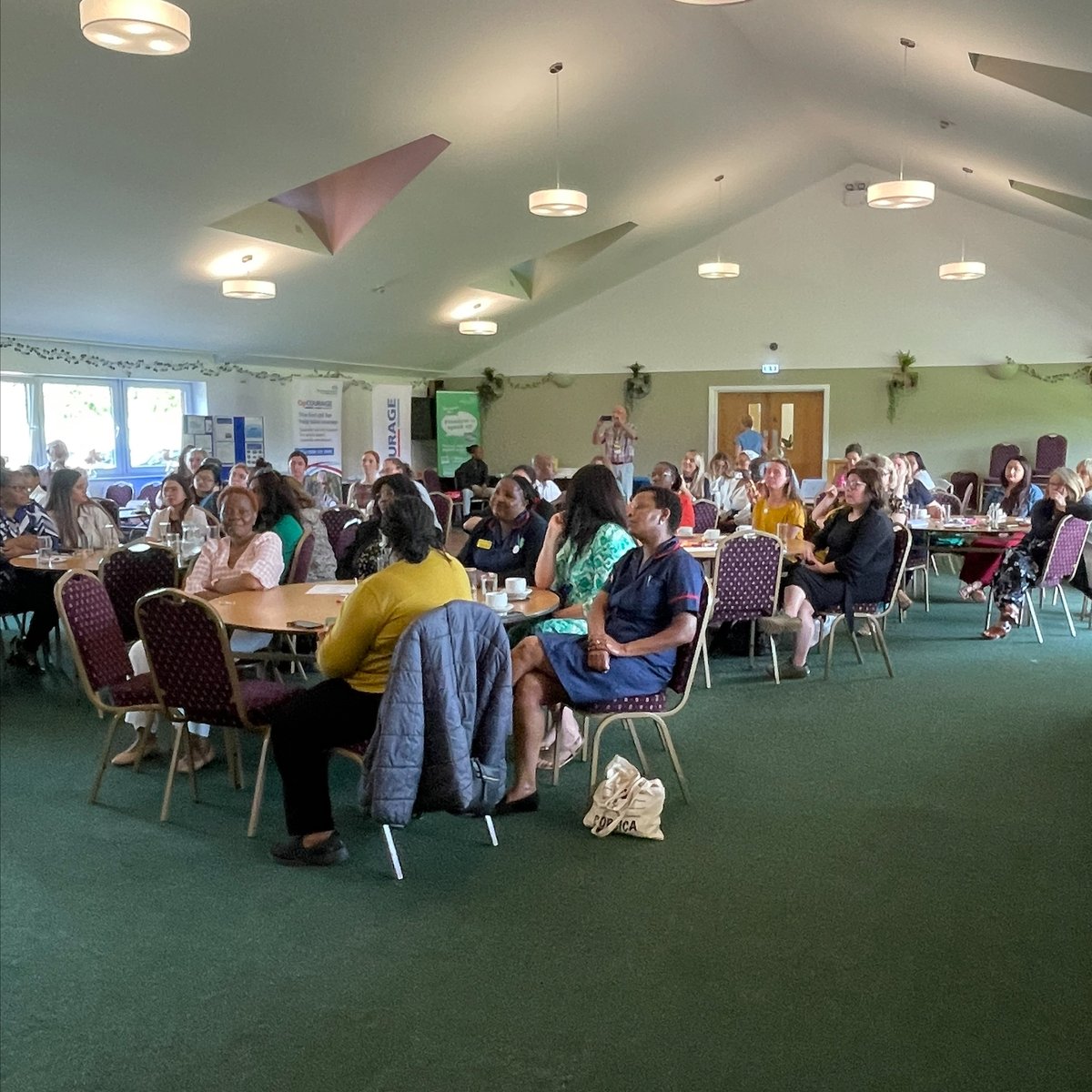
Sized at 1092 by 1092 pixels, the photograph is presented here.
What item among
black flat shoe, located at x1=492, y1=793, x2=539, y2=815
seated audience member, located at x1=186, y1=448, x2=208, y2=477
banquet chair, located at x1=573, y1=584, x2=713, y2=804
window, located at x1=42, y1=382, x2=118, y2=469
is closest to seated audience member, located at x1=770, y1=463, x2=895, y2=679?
banquet chair, located at x1=573, y1=584, x2=713, y2=804

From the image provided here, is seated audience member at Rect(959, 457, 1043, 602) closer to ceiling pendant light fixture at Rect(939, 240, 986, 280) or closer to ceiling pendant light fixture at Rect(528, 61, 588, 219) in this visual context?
ceiling pendant light fixture at Rect(939, 240, 986, 280)

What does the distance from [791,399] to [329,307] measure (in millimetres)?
6870

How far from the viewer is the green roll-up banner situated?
15.3 meters

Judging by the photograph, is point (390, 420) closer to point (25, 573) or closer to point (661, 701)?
point (25, 573)

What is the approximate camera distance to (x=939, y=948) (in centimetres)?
294

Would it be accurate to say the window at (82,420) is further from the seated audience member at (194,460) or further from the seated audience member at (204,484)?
the seated audience member at (204,484)

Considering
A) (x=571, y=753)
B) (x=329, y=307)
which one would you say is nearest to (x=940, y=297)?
(x=329, y=307)

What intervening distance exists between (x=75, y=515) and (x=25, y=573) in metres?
0.47

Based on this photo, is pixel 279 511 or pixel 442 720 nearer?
pixel 442 720

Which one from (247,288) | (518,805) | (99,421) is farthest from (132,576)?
(99,421)

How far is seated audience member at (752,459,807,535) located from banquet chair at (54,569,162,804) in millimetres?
4137

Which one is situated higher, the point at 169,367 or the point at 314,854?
the point at 169,367

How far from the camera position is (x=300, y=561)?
17.1ft

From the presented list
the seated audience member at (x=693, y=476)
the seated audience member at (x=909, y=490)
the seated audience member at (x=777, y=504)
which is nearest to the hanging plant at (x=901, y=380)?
the seated audience member at (x=909, y=490)
